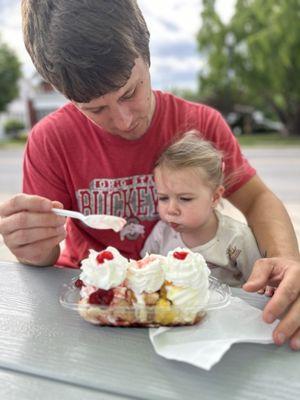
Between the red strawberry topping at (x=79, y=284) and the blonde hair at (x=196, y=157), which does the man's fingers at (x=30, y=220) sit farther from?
the blonde hair at (x=196, y=157)

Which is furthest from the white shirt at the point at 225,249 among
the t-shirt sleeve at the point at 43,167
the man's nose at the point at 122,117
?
the man's nose at the point at 122,117

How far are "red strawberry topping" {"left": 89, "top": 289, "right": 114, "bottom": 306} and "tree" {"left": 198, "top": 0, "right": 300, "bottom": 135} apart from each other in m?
18.8

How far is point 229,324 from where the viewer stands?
A: 0.94 meters

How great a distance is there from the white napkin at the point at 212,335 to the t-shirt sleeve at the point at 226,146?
877 mm

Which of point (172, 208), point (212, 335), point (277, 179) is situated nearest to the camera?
point (212, 335)

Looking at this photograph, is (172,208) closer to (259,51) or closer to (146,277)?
(146,277)

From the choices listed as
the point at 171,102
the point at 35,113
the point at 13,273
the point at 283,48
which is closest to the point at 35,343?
the point at 13,273

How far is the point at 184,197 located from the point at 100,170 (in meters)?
0.34

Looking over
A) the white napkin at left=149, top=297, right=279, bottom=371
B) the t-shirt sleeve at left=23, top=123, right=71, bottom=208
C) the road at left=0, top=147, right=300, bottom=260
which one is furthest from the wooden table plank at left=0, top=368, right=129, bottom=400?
the road at left=0, top=147, right=300, bottom=260

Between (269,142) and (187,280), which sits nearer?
(187,280)

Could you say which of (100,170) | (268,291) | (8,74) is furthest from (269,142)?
(268,291)

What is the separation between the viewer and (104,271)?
994 mm

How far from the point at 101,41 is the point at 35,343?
0.71m

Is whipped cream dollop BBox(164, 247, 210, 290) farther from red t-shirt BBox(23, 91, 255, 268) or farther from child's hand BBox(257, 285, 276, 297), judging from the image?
red t-shirt BBox(23, 91, 255, 268)
